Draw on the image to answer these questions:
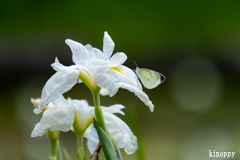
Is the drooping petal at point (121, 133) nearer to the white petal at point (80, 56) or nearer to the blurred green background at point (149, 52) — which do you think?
the white petal at point (80, 56)

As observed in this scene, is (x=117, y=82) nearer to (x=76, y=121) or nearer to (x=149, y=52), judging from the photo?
(x=76, y=121)

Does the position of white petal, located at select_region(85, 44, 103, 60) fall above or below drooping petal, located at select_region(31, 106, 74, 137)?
above

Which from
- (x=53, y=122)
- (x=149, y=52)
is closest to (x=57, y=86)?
(x=53, y=122)

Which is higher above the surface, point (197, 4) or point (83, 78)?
point (197, 4)

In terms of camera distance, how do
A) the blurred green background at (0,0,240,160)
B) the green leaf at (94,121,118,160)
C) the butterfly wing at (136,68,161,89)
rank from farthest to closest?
the blurred green background at (0,0,240,160) → the butterfly wing at (136,68,161,89) → the green leaf at (94,121,118,160)

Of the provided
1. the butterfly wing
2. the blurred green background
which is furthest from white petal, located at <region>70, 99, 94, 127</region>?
the blurred green background

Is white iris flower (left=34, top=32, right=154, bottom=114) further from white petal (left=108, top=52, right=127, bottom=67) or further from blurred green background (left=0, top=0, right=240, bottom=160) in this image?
blurred green background (left=0, top=0, right=240, bottom=160)

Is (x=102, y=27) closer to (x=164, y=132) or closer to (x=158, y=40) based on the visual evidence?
(x=158, y=40)

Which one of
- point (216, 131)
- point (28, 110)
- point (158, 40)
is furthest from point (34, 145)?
point (158, 40)

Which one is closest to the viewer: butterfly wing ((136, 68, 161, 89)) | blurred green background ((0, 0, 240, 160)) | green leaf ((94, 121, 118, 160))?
green leaf ((94, 121, 118, 160))
